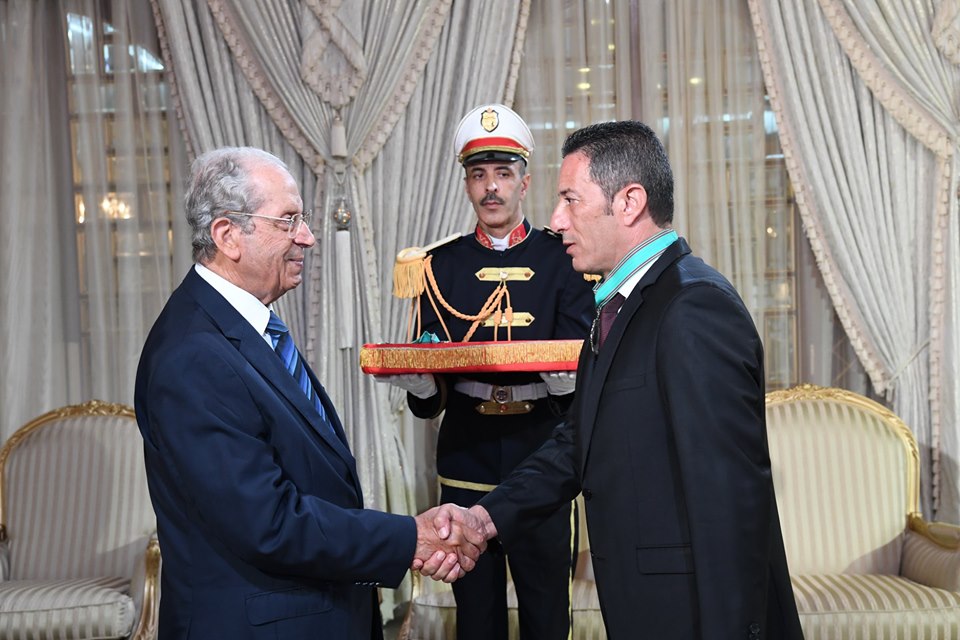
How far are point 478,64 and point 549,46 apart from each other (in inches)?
14.0

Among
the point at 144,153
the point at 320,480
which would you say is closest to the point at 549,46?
the point at 144,153

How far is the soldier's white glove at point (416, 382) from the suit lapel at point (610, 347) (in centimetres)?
96

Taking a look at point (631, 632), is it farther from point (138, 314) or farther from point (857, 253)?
point (138, 314)

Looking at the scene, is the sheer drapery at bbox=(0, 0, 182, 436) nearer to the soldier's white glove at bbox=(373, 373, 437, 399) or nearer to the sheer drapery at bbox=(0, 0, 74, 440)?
the sheer drapery at bbox=(0, 0, 74, 440)

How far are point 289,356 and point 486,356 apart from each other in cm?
75

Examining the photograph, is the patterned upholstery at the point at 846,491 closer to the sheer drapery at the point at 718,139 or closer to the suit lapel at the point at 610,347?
the sheer drapery at the point at 718,139

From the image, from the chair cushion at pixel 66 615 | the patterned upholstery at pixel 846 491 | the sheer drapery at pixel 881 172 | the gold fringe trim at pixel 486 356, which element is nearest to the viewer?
the gold fringe trim at pixel 486 356

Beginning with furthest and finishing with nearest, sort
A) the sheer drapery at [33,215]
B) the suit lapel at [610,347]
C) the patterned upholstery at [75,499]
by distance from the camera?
the sheer drapery at [33,215], the patterned upholstery at [75,499], the suit lapel at [610,347]

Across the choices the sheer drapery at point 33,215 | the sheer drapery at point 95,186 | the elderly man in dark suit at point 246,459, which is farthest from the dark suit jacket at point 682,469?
the sheer drapery at point 33,215

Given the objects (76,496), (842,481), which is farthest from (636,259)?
(76,496)

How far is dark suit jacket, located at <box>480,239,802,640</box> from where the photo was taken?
A: 1.62 m

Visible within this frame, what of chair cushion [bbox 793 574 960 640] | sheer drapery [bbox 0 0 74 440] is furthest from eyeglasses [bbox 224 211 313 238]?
sheer drapery [bbox 0 0 74 440]

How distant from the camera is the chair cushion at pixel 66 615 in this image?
11.6 feet

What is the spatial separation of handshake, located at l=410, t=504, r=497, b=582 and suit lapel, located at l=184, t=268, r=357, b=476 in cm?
37
